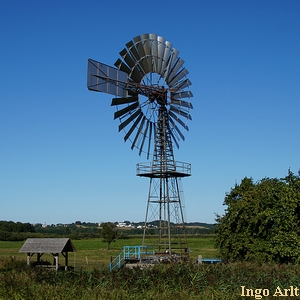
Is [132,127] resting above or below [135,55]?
below

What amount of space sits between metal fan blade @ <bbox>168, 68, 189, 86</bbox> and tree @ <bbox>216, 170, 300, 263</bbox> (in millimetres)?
8846

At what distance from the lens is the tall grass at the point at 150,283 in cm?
1482

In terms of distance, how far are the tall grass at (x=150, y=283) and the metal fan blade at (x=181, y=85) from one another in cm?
1535

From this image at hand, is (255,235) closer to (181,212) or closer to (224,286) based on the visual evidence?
(181,212)

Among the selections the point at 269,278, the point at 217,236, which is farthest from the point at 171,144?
the point at 269,278

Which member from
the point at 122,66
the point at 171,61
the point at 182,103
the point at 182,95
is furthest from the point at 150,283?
the point at 171,61

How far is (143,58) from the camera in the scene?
99.0ft

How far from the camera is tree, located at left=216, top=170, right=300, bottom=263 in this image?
26875 millimetres

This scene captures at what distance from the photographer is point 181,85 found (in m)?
32.8

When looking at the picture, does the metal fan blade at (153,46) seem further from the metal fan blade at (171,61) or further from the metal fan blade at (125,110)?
the metal fan blade at (125,110)

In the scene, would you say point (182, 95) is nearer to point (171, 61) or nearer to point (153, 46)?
point (171, 61)

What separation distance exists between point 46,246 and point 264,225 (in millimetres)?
15817

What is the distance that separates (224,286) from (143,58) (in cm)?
1780

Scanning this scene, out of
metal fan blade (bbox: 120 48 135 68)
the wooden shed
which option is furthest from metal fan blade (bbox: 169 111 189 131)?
the wooden shed
